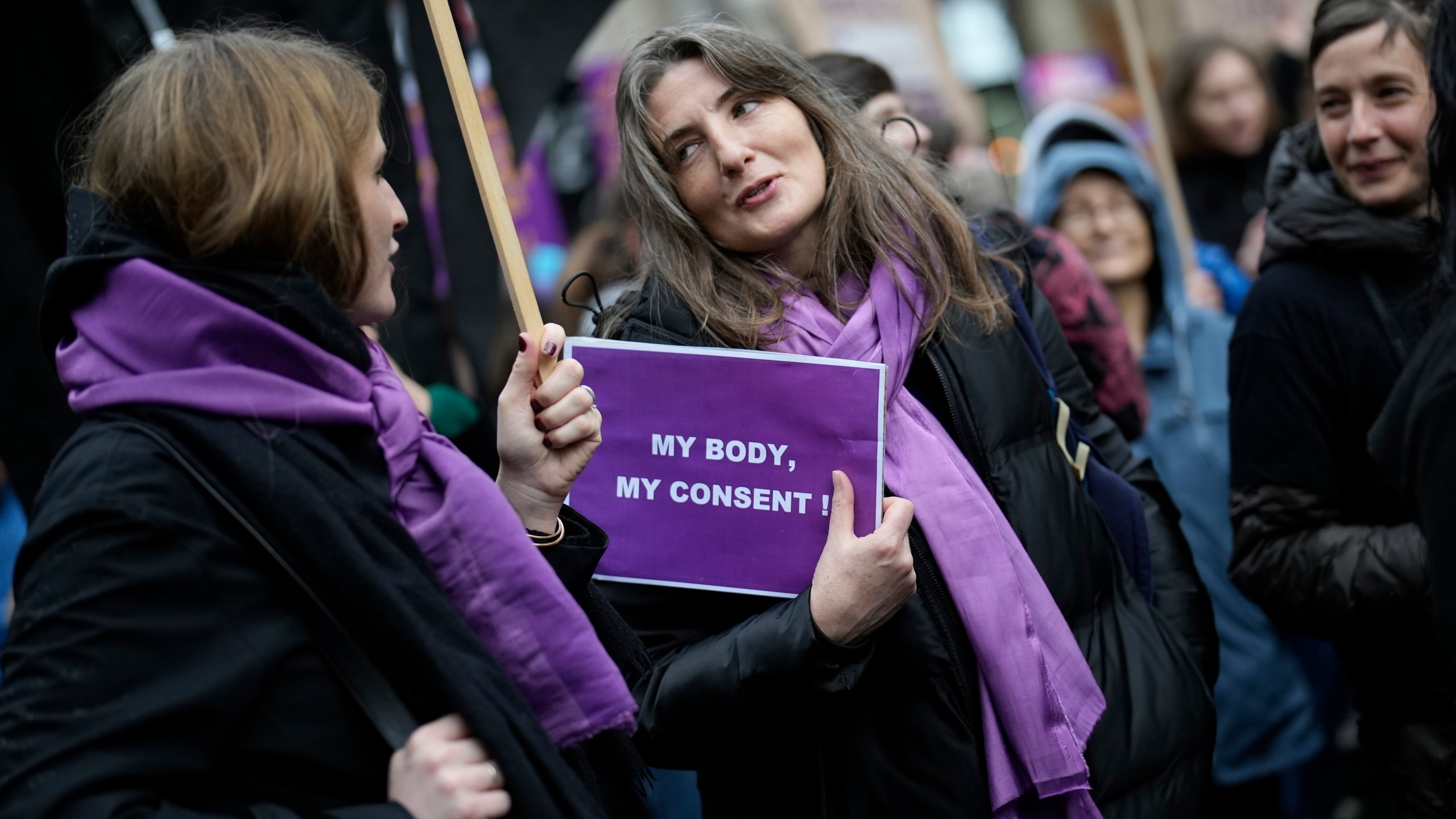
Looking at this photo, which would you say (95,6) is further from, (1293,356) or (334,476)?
(1293,356)

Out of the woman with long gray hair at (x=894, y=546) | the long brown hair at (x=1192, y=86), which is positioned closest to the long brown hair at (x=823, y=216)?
the woman with long gray hair at (x=894, y=546)

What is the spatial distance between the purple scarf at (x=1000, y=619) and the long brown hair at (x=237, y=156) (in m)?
0.87

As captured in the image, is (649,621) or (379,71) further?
(649,621)

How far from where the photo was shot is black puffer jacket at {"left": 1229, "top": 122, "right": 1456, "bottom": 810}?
2.32 m

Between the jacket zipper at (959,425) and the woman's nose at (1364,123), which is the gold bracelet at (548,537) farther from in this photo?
the woman's nose at (1364,123)

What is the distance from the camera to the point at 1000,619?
1899mm

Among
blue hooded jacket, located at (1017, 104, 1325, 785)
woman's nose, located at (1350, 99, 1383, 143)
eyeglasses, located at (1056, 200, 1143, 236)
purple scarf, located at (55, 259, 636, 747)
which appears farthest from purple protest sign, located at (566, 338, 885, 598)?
eyeglasses, located at (1056, 200, 1143, 236)

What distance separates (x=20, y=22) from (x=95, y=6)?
0.20m

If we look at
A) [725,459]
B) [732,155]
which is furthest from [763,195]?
[725,459]

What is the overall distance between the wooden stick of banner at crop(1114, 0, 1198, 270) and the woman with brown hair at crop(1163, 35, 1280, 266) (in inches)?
26.9

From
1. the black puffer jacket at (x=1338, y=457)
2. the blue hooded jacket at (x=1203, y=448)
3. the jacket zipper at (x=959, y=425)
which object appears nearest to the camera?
the jacket zipper at (x=959, y=425)

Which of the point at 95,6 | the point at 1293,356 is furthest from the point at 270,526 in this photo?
the point at 95,6

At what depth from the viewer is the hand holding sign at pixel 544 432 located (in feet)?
5.62

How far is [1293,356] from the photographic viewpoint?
2.43m
